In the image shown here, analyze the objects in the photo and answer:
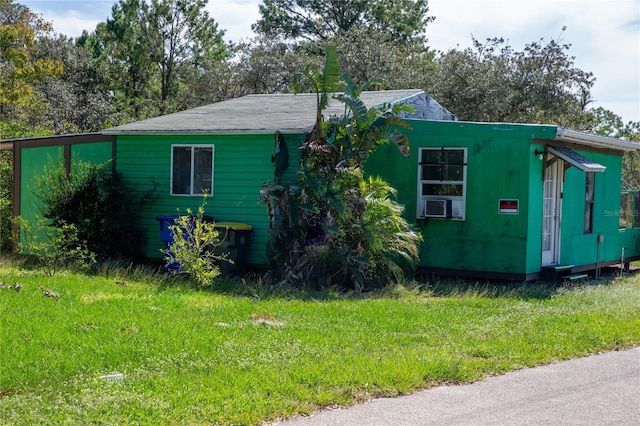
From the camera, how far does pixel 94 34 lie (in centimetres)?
3912

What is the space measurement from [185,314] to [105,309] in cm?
98

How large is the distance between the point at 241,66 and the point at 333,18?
9.12 m

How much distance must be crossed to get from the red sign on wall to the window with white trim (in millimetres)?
5624

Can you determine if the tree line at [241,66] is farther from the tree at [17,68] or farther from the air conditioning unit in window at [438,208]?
the air conditioning unit in window at [438,208]

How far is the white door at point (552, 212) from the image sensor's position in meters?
15.0

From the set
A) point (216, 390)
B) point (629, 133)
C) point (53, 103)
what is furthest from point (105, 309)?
point (629, 133)

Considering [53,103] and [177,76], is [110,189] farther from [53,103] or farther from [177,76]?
[177,76]

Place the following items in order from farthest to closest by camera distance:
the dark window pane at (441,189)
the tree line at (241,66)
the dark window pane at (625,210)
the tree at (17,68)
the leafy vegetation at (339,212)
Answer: the tree line at (241,66) → the tree at (17,68) → the dark window pane at (625,210) → the dark window pane at (441,189) → the leafy vegetation at (339,212)

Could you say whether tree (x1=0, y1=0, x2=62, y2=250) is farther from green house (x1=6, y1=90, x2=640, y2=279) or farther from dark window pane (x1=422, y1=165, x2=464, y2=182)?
dark window pane (x1=422, y1=165, x2=464, y2=182)

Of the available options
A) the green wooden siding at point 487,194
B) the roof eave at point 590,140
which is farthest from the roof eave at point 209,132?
Answer: the roof eave at point 590,140

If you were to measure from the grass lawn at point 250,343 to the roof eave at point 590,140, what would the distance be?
2.83m

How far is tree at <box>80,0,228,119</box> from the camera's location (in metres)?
36.5

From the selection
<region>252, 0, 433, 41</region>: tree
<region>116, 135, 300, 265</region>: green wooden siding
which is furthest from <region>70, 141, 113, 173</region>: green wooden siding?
<region>252, 0, 433, 41</region>: tree

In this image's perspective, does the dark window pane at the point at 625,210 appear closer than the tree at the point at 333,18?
Yes
